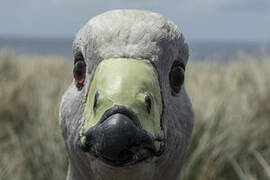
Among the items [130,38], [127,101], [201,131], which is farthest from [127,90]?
[201,131]

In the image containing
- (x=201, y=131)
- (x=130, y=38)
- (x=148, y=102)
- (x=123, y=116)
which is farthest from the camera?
(x=201, y=131)

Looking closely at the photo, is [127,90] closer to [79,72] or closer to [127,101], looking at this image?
[127,101]

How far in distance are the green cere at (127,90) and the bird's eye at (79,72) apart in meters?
0.21

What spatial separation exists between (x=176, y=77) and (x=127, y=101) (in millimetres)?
544

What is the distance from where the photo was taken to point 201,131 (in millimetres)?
4590

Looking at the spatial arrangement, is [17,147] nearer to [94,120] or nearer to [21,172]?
[21,172]

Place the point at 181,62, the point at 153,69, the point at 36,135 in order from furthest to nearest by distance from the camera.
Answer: the point at 36,135, the point at 181,62, the point at 153,69

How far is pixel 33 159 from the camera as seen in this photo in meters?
4.45

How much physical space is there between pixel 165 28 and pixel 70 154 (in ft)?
2.45

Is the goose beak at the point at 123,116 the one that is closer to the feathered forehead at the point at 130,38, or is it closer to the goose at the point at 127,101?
the goose at the point at 127,101

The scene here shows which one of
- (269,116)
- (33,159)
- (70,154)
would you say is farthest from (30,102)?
(70,154)

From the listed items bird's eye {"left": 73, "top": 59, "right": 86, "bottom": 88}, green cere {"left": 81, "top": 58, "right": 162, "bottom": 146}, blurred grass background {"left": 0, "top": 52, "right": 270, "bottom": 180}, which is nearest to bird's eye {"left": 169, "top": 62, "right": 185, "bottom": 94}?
green cere {"left": 81, "top": 58, "right": 162, "bottom": 146}

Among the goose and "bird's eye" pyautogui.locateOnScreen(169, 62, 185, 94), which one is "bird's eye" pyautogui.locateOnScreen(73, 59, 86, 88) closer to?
the goose

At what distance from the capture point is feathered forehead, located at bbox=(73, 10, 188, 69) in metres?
1.78
